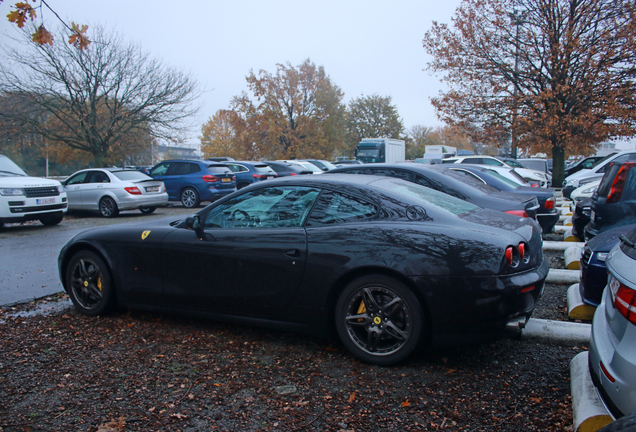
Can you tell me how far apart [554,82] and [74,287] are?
23.9 metres

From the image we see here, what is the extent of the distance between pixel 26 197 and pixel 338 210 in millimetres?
9825

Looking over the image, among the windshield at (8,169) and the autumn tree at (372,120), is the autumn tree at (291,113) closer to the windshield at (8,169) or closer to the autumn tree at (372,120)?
the autumn tree at (372,120)

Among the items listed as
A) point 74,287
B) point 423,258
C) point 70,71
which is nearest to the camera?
point 423,258

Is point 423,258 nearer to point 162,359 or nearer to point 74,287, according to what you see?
point 162,359

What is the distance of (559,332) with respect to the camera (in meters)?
3.98

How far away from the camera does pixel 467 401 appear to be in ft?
9.97

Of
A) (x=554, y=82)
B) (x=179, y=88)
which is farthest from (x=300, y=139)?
(x=554, y=82)

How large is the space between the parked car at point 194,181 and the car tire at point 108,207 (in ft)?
9.18

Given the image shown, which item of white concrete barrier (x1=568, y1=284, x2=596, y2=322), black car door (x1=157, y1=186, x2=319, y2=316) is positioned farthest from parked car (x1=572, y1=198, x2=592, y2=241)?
black car door (x1=157, y1=186, x2=319, y2=316)

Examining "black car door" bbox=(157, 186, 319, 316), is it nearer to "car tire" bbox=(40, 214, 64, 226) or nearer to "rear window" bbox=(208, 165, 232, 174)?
"car tire" bbox=(40, 214, 64, 226)

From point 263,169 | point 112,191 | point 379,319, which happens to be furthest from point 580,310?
point 263,169

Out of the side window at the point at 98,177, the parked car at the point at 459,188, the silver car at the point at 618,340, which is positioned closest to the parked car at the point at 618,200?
the parked car at the point at 459,188

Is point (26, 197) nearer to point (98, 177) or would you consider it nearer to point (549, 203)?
point (98, 177)

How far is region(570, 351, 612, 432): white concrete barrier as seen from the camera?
2.54m
